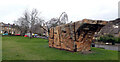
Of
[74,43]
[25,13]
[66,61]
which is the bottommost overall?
[66,61]

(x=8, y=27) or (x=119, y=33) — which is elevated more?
(x=8, y=27)

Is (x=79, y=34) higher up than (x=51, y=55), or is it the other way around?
(x=79, y=34)

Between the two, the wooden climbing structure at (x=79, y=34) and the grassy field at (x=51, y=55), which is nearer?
the grassy field at (x=51, y=55)

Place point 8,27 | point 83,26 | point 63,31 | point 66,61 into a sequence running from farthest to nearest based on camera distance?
point 8,27, point 63,31, point 83,26, point 66,61

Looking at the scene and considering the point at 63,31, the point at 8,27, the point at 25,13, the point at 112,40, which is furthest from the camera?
the point at 8,27

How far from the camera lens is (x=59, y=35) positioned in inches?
518

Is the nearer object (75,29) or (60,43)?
(75,29)

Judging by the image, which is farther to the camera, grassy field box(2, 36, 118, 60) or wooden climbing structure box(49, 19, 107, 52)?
wooden climbing structure box(49, 19, 107, 52)

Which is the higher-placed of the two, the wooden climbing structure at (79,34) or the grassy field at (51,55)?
the wooden climbing structure at (79,34)

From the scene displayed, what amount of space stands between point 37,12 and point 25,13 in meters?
5.05

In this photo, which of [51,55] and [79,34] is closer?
[51,55]

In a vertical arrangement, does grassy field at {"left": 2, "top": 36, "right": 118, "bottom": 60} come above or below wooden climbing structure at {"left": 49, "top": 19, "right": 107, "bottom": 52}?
below

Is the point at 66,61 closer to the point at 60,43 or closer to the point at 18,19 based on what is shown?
the point at 60,43

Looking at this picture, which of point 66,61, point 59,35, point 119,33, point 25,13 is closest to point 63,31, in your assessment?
point 59,35
